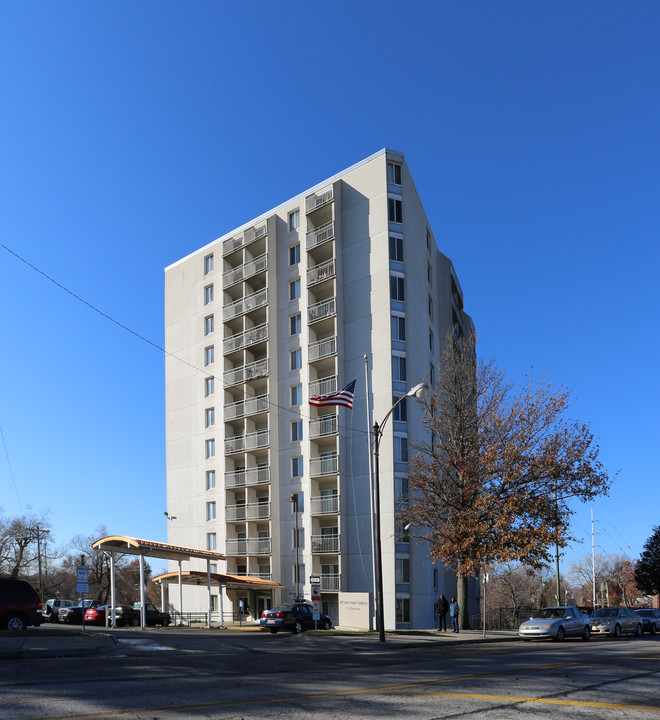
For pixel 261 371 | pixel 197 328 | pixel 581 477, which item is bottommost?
pixel 581 477

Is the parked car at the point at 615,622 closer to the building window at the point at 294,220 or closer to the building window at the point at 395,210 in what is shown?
the building window at the point at 395,210

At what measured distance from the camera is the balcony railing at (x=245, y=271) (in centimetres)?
5219

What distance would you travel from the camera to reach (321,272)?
157 feet

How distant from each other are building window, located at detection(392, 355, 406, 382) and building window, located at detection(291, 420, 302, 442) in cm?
837

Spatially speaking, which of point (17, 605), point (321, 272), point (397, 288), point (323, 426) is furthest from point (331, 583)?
point (17, 605)

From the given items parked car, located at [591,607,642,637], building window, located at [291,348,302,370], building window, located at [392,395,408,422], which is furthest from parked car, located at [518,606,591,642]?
building window, located at [291,348,302,370]

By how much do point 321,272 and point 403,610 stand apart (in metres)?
21.8

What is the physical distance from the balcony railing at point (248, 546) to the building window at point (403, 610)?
10.5m

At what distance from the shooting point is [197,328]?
191 feet

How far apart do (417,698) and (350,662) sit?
7.15 metres

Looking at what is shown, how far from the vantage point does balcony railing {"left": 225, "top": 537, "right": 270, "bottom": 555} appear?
158ft

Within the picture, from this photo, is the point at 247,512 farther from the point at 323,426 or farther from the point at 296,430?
the point at 323,426

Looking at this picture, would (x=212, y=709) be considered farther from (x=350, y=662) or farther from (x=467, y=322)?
(x=467, y=322)

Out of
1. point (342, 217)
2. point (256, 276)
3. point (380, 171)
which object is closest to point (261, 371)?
point (256, 276)
